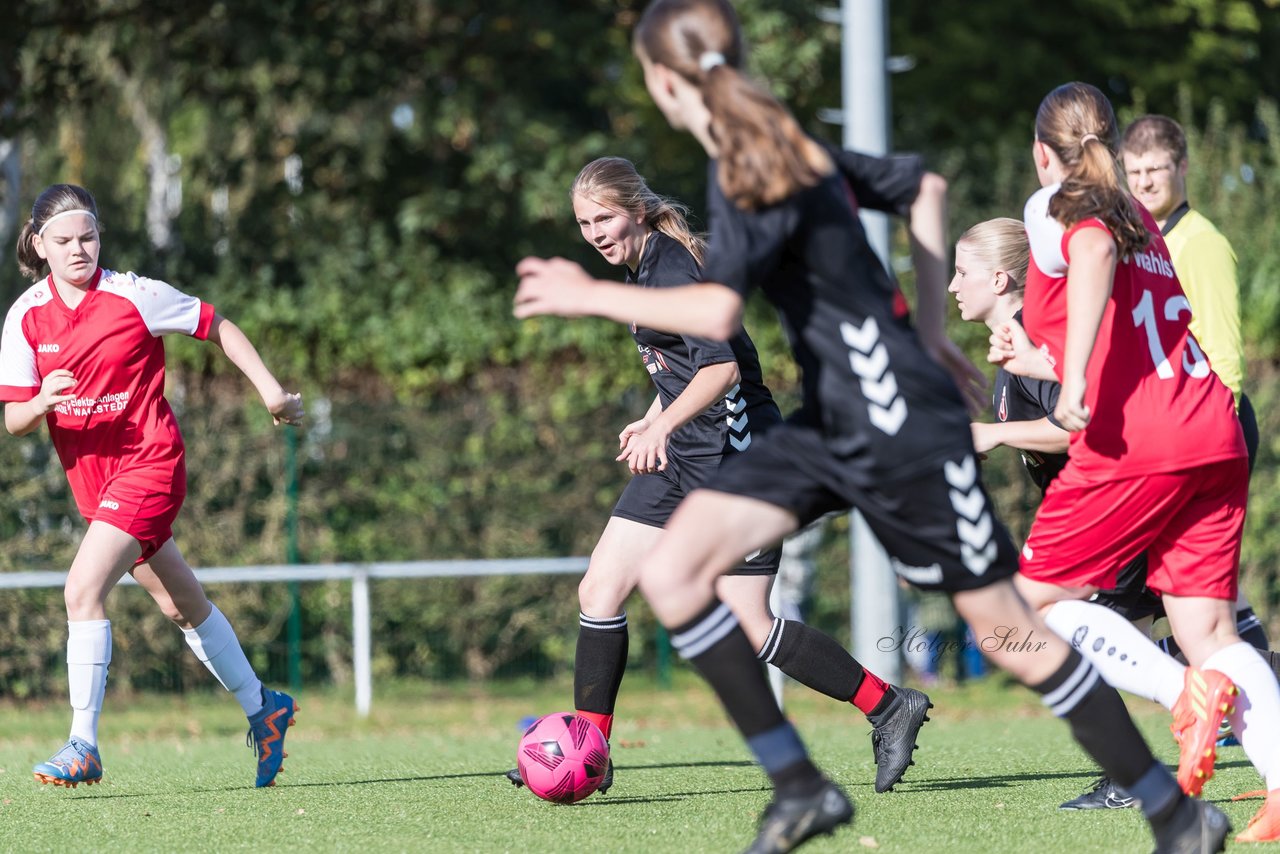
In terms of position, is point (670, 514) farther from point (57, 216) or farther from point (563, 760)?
point (57, 216)

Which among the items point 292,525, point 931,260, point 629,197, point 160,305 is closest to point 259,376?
point 160,305

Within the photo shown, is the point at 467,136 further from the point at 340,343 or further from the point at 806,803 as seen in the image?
the point at 806,803

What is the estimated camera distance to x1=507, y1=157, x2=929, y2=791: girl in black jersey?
5422 millimetres

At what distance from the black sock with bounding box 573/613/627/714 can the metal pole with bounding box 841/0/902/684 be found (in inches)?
218

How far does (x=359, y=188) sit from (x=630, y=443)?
11.5 metres

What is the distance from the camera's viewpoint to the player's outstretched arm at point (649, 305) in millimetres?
3432

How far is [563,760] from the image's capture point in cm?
525

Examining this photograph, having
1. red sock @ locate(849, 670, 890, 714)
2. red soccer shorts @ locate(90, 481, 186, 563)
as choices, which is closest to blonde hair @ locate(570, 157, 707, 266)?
red sock @ locate(849, 670, 890, 714)

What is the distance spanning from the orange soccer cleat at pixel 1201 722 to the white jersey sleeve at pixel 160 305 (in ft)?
11.6

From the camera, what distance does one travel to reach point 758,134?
3.43 meters

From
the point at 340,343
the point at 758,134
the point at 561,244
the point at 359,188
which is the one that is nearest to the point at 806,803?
the point at 758,134

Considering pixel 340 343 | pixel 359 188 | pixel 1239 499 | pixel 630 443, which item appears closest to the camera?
pixel 1239 499

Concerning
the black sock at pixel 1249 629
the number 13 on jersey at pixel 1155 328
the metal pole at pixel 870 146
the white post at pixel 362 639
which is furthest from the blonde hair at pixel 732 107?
the metal pole at pixel 870 146

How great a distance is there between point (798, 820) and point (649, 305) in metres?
1.16
